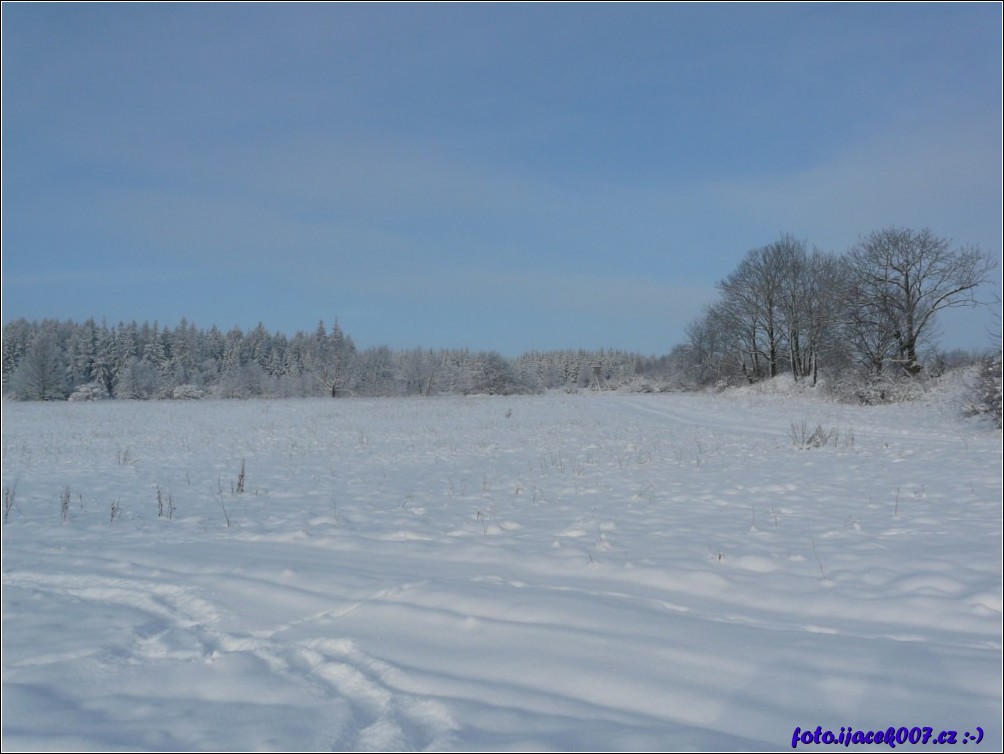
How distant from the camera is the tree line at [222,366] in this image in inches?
2227

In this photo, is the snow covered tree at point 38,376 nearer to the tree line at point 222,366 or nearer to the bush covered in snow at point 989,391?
the tree line at point 222,366

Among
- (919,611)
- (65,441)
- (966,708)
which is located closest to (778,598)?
(919,611)

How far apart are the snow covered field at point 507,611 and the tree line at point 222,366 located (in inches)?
2197

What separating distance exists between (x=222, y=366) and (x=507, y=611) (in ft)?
292

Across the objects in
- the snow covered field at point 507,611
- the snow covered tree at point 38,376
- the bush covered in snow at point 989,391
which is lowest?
the snow covered field at point 507,611

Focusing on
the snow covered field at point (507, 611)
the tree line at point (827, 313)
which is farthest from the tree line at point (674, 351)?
the snow covered field at point (507, 611)

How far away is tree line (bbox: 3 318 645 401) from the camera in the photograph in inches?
2227

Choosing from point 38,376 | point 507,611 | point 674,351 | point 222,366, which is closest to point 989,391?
point 507,611

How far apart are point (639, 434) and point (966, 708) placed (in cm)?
1371

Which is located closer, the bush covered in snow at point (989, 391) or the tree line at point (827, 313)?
the bush covered in snow at point (989, 391)

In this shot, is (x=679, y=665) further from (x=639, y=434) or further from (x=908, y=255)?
(x=908, y=255)

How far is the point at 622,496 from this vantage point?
26.5 ft

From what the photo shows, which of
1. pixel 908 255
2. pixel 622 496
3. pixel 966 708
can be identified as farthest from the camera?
pixel 908 255

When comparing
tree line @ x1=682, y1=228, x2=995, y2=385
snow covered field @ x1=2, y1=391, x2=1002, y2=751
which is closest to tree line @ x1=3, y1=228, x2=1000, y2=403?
tree line @ x1=682, y1=228, x2=995, y2=385
